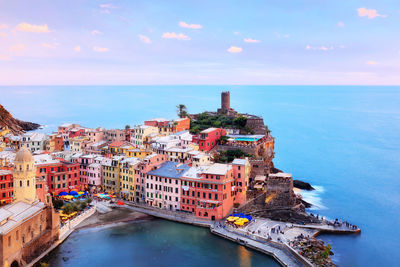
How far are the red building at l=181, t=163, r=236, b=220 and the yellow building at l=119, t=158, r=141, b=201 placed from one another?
9.95m

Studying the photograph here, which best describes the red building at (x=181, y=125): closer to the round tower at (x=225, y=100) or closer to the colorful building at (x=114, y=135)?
the colorful building at (x=114, y=135)

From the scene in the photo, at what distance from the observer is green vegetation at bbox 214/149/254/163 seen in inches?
2634

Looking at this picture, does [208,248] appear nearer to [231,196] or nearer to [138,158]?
[231,196]

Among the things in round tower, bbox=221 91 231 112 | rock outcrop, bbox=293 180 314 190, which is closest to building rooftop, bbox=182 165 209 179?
rock outcrop, bbox=293 180 314 190

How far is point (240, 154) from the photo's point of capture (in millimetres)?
67625

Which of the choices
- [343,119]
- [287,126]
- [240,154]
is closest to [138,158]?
[240,154]

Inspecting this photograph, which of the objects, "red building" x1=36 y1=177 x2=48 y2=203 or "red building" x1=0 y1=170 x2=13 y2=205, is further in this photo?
"red building" x1=0 y1=170 x2=13 y2=205

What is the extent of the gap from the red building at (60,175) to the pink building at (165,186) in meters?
13.7

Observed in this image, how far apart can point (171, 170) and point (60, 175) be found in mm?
18891

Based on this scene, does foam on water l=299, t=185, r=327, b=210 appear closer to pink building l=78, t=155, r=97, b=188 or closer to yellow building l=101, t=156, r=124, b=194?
yellow building l=101, t=156, r=124, b=194

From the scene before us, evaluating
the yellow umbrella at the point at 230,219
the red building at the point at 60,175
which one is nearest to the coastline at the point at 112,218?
the red building at the point at 60,175

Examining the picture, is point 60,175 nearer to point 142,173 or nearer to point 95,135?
point 142,173

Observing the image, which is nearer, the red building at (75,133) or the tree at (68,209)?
the tree at (68,209)

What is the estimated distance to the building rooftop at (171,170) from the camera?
5706cm
